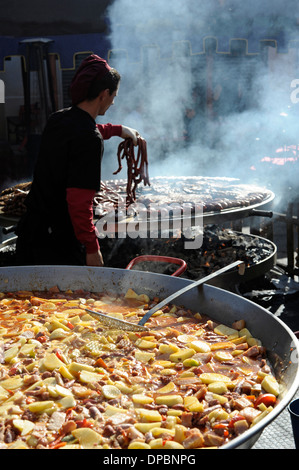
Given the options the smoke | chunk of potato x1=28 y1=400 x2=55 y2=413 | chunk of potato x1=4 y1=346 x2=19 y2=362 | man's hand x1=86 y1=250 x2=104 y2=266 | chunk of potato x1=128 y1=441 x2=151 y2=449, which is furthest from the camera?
the smoke

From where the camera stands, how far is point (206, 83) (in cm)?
974

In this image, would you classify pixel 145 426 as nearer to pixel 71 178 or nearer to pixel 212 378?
pixel 212 378

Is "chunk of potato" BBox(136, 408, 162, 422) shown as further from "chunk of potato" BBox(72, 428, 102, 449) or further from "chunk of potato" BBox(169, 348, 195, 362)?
"chunk of potato" BBox(169, 348, 195, 362)

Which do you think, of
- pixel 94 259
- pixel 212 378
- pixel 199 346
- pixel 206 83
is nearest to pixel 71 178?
pixel 94 259

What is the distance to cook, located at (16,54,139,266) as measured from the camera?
9.97 feet

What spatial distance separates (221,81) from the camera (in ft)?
35.1

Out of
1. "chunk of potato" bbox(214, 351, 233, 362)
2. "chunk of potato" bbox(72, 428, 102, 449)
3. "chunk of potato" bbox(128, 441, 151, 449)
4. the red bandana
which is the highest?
the red bandana

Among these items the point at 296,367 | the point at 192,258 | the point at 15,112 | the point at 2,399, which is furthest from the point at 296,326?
the point at 15,112

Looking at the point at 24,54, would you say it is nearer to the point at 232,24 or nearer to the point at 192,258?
the point at 232,24

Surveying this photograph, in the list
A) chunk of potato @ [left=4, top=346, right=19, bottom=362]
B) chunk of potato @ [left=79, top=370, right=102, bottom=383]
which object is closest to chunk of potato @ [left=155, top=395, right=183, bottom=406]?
chunk of potato @ [left=79, top=370, right=102, bottom=383]

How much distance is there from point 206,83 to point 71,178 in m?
7.49

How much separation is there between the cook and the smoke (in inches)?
174

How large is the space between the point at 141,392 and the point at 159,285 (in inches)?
36.1

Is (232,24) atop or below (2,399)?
atop
